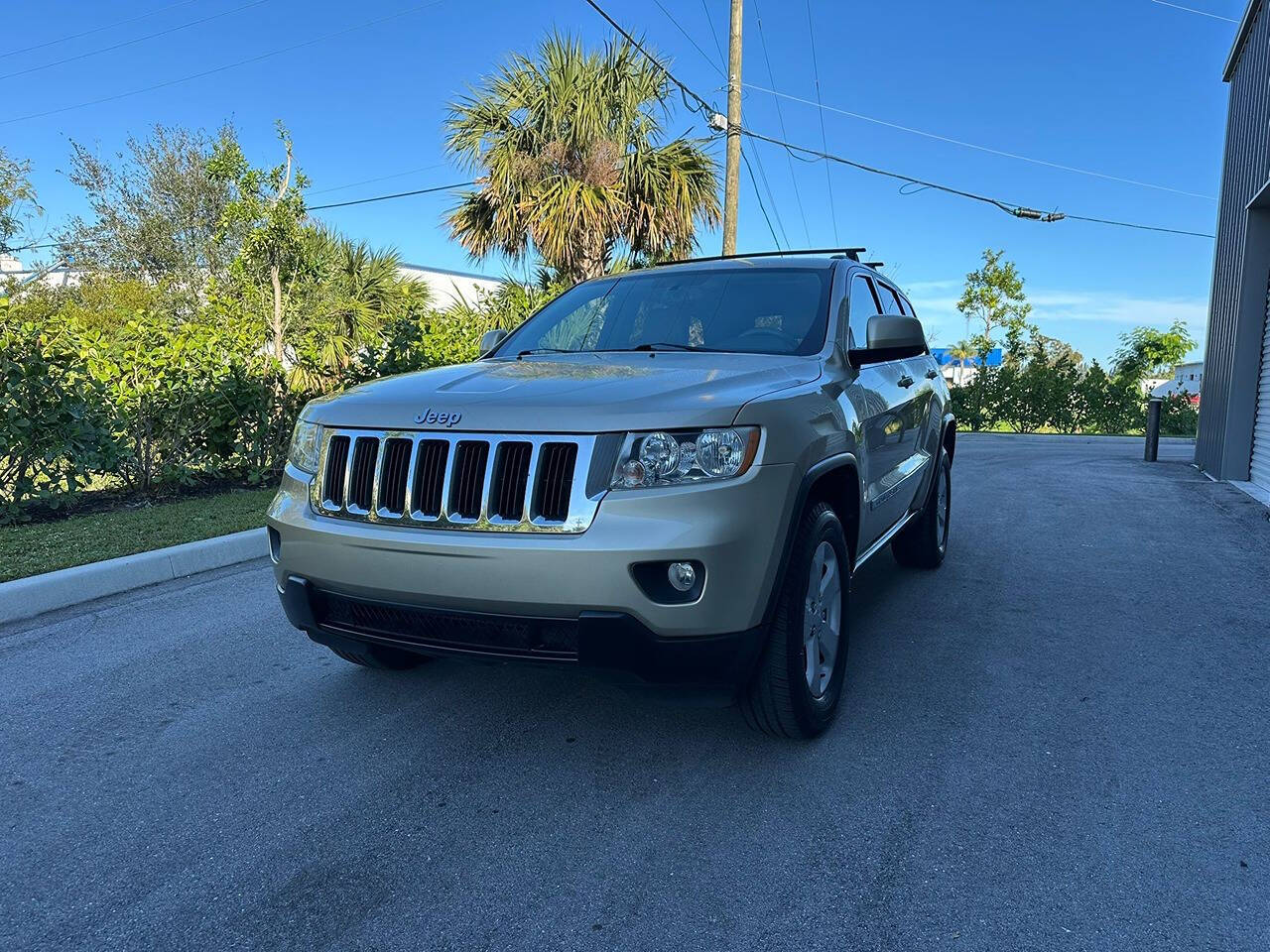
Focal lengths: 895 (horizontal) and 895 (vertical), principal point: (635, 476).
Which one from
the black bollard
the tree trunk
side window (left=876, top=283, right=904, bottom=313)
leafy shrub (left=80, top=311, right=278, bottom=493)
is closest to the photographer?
side window (left=876, top=283, right=904, bottom=313)

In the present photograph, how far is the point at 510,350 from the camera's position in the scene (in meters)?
4.15

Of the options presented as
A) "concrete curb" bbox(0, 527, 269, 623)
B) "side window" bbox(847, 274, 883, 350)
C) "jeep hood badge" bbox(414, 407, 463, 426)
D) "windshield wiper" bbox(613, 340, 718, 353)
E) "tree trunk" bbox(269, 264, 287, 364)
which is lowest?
"concrete curb" bbox(0, 527, 269, 623)

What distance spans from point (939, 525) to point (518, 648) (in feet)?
12.7

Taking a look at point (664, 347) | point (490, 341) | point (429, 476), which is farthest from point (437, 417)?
point (490, 341)

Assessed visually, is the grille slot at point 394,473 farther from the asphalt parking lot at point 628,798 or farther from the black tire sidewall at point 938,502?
the black tire sidewall at point 938,502

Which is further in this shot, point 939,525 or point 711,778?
point 939,525

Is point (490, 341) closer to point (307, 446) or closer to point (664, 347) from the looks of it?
point (664, 347)

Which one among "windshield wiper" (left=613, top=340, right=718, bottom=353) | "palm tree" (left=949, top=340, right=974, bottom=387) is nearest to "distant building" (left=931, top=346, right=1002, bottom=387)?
"palm tree" (left=949, top=340, right=974, bottom=387)

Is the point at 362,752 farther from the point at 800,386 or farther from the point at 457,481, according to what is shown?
the point at 800,386

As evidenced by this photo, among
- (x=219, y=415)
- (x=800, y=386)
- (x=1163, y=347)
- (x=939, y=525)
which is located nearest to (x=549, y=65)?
(x=219, y=415)

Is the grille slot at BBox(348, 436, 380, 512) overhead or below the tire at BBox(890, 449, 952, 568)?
overhead

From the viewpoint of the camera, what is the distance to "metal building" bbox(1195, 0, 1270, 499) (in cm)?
955

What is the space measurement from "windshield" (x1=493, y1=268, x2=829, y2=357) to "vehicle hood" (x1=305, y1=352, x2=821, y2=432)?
246 millimetres

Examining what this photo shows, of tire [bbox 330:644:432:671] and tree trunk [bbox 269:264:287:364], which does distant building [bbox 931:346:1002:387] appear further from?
tire [bbox 330:644:432:671]
